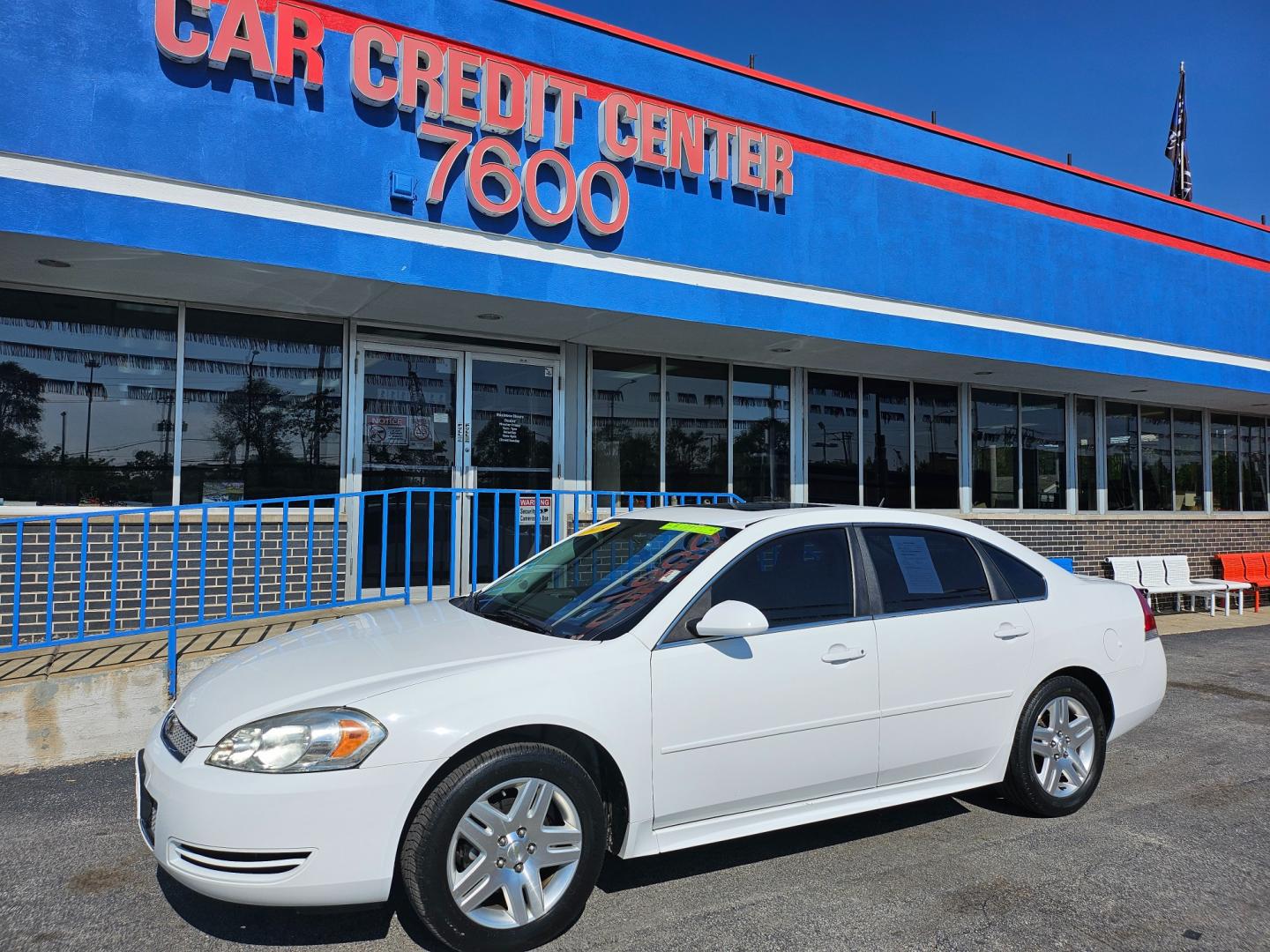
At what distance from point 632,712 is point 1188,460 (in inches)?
629

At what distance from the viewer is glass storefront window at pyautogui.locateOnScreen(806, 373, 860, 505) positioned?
11711 millimetres

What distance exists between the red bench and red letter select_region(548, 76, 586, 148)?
13195mm

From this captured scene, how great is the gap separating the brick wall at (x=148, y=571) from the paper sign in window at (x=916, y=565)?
431cm

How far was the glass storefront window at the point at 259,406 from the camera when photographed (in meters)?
8.13

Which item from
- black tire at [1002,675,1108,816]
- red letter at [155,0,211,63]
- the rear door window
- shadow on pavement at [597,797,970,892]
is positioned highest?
red letter at [155,0,211,63]

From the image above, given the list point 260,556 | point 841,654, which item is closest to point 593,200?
point 260,556

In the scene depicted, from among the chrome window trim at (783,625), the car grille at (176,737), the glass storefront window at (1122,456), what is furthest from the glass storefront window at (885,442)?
the car grille at (176,737)

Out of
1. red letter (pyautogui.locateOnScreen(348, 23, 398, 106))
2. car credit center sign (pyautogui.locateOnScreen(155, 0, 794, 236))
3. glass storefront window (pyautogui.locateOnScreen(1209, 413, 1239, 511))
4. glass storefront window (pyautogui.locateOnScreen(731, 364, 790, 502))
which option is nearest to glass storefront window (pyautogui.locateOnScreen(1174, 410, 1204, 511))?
glass storefront window (pyautogui.locateOnScreen(1209, 413, 1239, 511))

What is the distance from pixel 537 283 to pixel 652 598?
5024 millimetres

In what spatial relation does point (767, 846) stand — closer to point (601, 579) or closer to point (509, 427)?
point (601, 579)

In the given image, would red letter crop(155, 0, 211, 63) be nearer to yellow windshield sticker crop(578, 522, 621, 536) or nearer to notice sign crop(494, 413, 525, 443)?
notice sign crop(494, 413, 525, 443)

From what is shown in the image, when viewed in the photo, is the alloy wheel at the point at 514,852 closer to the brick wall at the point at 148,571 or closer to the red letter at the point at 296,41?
the brick wall at the point at 148,571

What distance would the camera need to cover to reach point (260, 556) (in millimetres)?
7297

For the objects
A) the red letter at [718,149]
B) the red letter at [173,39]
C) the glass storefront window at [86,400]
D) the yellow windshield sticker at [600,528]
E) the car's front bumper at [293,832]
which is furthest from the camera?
the red letter at [718,149]
